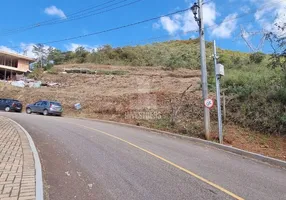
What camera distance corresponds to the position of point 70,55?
7856cm

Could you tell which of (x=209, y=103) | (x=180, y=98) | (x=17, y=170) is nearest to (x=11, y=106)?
(x=180, y=98)

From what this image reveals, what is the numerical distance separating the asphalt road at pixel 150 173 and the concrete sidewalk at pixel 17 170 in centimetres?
39

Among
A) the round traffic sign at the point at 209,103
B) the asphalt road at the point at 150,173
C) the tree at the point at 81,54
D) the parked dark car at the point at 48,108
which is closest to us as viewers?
the asphalt road at the point at 150,173

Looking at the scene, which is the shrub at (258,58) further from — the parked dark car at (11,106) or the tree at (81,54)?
the tree at (81,54)

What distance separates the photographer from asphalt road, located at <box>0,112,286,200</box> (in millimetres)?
6680

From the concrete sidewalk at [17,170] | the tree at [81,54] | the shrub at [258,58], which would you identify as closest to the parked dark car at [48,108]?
the concrete sidewalk at [17,170]

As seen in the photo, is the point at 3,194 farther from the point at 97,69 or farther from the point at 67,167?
the point at 97,69

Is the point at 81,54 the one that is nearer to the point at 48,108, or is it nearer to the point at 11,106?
the point at 11,106

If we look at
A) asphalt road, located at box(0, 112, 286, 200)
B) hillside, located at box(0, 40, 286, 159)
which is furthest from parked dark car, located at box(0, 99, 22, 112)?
asphalt road, located at box(0, 112, 286, 200)

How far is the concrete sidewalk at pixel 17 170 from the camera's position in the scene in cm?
607

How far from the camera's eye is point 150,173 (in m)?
8.28

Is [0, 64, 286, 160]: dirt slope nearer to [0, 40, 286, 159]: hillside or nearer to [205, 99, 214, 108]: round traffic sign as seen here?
[0, 40, 286, 159]: hillside

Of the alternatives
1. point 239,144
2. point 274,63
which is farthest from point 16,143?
point 274,63

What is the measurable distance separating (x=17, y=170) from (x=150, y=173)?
328 centimetres
